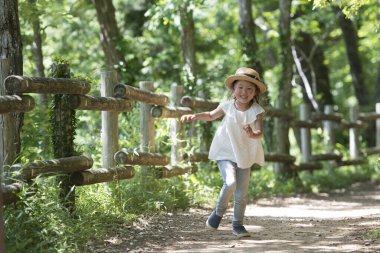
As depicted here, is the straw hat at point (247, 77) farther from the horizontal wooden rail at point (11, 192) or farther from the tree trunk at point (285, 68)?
the tree trunk at point (285, 68)

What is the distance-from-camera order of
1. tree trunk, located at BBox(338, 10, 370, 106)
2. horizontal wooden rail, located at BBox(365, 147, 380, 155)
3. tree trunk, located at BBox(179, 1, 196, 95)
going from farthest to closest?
1. tree trunk, located at BBox(338, 10, 370, 106)
2. horizontal wooden rail, located at BBox(365, 147, 380, 155)
3. tree trunk, located at BBox(179, 1, 196, 95)

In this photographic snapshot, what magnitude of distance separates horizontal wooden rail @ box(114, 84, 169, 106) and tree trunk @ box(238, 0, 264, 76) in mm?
4101

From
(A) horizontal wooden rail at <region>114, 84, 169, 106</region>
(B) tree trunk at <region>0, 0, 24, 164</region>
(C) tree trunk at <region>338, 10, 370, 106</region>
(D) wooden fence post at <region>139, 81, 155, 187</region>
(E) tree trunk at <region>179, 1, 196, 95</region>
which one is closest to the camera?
(B) tree trunk at <region>0, 0, 24, 164</region>

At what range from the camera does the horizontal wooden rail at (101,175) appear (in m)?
7.54

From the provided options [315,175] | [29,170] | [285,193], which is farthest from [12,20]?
[315,175]

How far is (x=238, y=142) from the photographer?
7.47 meters

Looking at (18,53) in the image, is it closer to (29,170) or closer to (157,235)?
(29,170)

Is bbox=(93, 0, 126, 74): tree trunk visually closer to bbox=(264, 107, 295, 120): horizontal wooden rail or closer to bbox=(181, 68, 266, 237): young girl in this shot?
bbox=(264, 107, 295, 120): horizontal wooden rail

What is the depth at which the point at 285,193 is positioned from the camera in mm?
13164

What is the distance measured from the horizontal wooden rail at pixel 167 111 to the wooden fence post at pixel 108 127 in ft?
3.73

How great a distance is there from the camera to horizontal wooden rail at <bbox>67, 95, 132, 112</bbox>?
755 centimetres

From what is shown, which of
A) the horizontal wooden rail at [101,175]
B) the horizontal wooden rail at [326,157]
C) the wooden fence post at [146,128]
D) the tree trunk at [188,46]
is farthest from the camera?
the horizontal wooden rail at [326,157]

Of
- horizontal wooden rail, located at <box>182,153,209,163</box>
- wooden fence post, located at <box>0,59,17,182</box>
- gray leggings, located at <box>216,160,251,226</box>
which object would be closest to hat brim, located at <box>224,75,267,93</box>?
gray leggings, located at <box>216,160,251,226</box>

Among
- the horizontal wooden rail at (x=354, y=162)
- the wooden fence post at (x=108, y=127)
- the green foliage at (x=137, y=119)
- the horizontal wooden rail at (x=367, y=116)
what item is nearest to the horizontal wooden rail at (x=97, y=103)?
the wooden fence post at (x=108, y=127)
